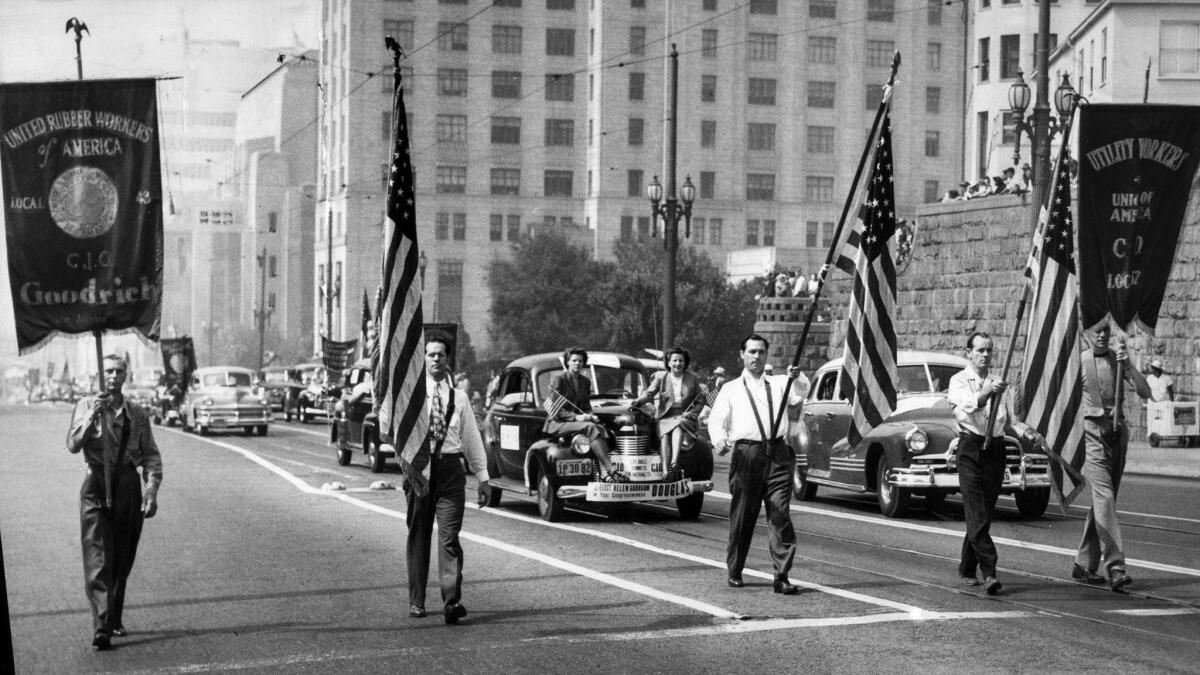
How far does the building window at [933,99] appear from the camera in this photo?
112 metres

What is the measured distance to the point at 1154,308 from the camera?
13820mm

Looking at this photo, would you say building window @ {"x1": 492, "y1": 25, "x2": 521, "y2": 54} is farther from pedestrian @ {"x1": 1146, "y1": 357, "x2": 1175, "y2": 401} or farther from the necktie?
the necktie

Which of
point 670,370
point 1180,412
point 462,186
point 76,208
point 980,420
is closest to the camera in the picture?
point 76,208

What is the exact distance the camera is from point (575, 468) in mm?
17562

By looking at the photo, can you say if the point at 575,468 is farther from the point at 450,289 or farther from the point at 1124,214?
the point at 450,289

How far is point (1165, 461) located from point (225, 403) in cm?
2712

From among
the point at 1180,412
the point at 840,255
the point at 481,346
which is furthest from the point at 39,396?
the point at 840,255

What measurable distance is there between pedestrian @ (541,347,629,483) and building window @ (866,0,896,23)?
Result: 9674cm

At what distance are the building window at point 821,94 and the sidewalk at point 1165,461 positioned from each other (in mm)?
78887

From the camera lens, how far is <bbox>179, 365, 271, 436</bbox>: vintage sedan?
4544cm

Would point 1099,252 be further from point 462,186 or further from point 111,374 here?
point 462,186

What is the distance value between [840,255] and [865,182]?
0.66 metres

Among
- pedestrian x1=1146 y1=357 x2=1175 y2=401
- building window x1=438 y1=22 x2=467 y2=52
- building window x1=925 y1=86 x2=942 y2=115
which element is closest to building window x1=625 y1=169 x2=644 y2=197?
building window x1=438 y1=22 x2=467 y2=52

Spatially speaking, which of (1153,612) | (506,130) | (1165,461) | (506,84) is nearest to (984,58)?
(506,84)
